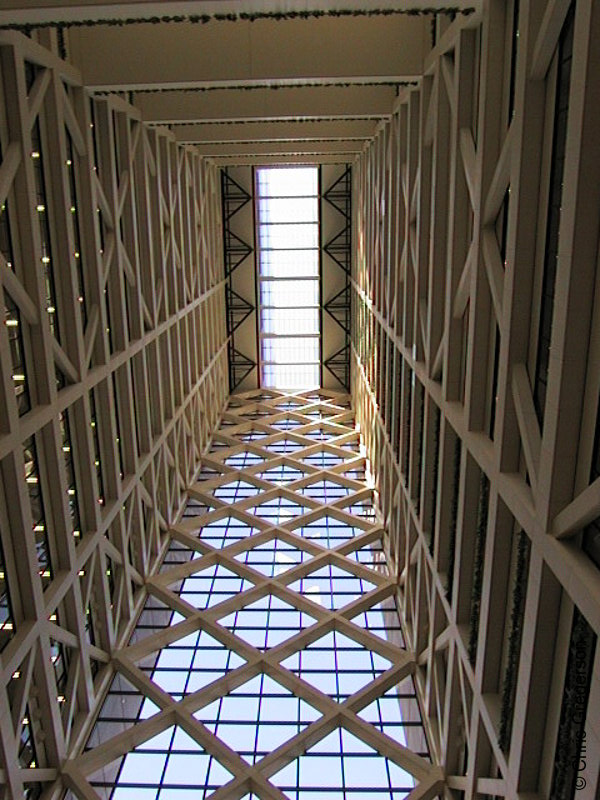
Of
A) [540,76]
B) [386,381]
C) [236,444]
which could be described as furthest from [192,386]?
[540,76]

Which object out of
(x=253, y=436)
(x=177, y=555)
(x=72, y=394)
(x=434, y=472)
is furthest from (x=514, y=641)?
(x=253, y=436)

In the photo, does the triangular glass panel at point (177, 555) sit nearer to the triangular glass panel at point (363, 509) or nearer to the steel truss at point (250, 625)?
the steel truss at point (250, 625)

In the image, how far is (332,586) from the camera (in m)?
25.2

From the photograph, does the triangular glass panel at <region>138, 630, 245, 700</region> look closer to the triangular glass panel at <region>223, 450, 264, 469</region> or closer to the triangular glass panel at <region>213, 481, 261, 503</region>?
the triangular glass panel at <region>213, 481, 261, 503</region>

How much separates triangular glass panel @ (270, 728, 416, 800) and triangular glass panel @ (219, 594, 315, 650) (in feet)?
12.8

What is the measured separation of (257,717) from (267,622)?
13.4 ft

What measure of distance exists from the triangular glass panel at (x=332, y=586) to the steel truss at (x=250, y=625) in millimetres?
113

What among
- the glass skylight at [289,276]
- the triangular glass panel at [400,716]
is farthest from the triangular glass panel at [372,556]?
the glass skylight at [289,276]

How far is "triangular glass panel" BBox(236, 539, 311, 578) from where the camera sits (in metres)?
26.0

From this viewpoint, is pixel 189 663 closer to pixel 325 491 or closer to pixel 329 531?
pixel 329 531

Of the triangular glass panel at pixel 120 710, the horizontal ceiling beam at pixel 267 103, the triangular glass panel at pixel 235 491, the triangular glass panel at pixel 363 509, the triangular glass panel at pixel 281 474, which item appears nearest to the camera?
the triangular glass panel at pixel 120 710

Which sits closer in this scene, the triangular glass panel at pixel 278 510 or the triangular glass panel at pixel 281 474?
the triangular glass panel at pixel 278 510

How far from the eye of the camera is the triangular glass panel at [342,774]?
17.2 meters

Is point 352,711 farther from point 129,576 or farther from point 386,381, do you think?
point 386,381
